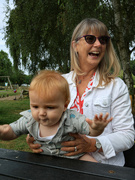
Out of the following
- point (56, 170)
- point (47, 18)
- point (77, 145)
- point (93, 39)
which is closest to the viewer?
point (56, 170)

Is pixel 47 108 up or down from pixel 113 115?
up

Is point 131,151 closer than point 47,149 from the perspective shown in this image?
No

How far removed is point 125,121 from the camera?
1883 millimetres


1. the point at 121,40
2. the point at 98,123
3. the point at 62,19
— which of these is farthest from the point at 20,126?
Answer: the point at 121,40

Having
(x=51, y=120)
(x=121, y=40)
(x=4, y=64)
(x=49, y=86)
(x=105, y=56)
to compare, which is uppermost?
(x=121, y=40)

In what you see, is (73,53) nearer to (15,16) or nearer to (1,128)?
(1,128)

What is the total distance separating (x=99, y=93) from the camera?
2025mm

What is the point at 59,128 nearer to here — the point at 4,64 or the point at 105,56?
the point at 105,56

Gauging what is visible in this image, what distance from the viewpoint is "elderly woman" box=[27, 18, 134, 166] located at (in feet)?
5.76

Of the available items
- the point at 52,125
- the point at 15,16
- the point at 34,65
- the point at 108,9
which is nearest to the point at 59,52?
the point at 34,65

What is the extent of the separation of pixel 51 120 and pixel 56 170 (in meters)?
0.32

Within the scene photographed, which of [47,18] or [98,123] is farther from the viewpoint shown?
[47,18]

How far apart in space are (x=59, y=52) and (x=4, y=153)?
1094 centimetres

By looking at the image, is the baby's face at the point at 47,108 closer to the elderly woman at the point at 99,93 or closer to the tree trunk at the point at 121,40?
the elderly woman at the point at 99,93
